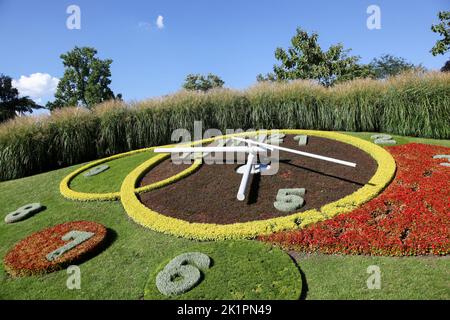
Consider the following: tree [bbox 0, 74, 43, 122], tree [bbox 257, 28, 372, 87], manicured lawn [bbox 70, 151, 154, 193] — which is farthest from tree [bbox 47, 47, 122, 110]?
manicured lawn [bbox 70, 151, 154, 193]

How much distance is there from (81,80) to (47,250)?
41725 mm

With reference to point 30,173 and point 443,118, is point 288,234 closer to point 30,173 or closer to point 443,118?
point 443,118

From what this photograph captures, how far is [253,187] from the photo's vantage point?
7301 mm

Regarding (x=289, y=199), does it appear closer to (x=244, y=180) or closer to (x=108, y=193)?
(x=244, y=180)

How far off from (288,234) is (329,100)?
26.9 ft

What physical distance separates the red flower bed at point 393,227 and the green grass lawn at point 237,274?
0.18 meters

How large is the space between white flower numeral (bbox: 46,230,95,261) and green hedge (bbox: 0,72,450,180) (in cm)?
668

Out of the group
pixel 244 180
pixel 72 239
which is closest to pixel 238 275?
pixel 244 180
